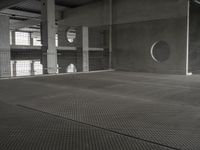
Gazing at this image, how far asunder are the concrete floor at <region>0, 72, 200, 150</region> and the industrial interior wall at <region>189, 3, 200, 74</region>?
20.2 feet

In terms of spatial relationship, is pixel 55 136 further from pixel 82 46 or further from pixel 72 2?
pixel 72 2

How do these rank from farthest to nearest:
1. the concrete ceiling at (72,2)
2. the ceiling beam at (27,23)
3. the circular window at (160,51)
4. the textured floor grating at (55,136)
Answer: the ceiling beam at (27,23) → the concrete ceiling at (72,2) → the circular window at (160,51) → the textured floor grating at (55,136)

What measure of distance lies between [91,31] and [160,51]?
4209 mm

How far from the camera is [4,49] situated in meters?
8.74

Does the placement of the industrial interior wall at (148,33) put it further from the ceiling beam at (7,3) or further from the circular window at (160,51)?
the ceiling beam at (7,3)

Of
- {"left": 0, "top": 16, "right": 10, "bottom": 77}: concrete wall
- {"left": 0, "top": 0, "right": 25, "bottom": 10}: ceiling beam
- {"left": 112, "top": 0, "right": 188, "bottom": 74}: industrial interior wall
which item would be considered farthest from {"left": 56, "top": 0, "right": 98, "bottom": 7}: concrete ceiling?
{"left": 0, "top": 16, "right": 10, "bottom": 77}: concrete wall

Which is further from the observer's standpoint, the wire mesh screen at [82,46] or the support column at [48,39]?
the wire mesh screen at [82,46]

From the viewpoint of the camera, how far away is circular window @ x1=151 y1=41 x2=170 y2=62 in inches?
366

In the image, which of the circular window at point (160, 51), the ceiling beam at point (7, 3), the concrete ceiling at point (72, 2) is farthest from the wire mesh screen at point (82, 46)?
the circular window at point (160, 51)

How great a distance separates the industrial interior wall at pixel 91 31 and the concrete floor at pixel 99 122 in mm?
7161

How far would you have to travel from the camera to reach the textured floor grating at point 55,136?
1.87m

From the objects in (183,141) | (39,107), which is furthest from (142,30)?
(183,141)

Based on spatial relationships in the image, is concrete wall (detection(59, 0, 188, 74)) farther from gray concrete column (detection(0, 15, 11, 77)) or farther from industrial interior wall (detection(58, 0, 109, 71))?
gray concrete column (detection(0, 15, 11, 77))

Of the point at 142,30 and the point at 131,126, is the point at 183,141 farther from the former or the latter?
the point at 142,30
